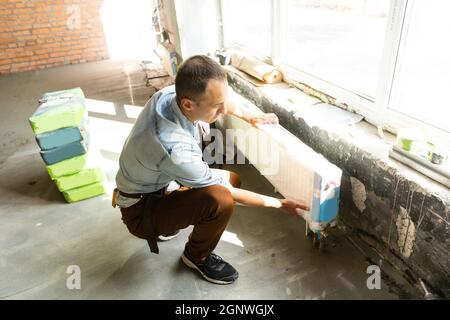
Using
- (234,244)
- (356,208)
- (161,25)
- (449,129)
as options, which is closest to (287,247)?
(234,244)

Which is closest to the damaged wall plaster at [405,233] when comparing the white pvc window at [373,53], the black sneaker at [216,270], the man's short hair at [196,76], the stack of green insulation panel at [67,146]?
the white pvc window at [373,53]

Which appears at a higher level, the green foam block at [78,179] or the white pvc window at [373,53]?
the white pvc window at [373,53]

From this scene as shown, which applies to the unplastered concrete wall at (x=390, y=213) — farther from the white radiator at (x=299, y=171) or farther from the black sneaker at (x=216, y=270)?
the black sneaker at (x=216, y=270)

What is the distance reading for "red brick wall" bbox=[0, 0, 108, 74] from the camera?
5562 millimetres

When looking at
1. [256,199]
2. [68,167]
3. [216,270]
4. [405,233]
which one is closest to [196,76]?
[256,199]

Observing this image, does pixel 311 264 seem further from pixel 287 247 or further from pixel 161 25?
pixel 161 25

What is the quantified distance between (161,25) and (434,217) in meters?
3.79

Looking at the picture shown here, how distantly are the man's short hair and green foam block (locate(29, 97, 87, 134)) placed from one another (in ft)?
3.85

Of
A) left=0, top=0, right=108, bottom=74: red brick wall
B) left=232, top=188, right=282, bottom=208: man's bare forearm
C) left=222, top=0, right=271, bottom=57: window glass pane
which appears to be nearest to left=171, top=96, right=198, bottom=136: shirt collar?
left=232, top=188, right=282, bottom=208: man's bare forearm

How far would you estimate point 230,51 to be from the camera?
9.58 feet

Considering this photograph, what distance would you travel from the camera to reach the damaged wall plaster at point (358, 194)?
160cm

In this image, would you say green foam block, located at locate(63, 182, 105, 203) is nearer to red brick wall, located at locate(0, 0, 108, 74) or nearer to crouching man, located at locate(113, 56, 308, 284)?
crouching man, located at locate(113, 56, 308, 284)

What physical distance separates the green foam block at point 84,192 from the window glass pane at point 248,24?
1650mm

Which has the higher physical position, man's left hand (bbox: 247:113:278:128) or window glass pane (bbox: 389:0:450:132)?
window glass pane (bbox: 389:0:450:132)
